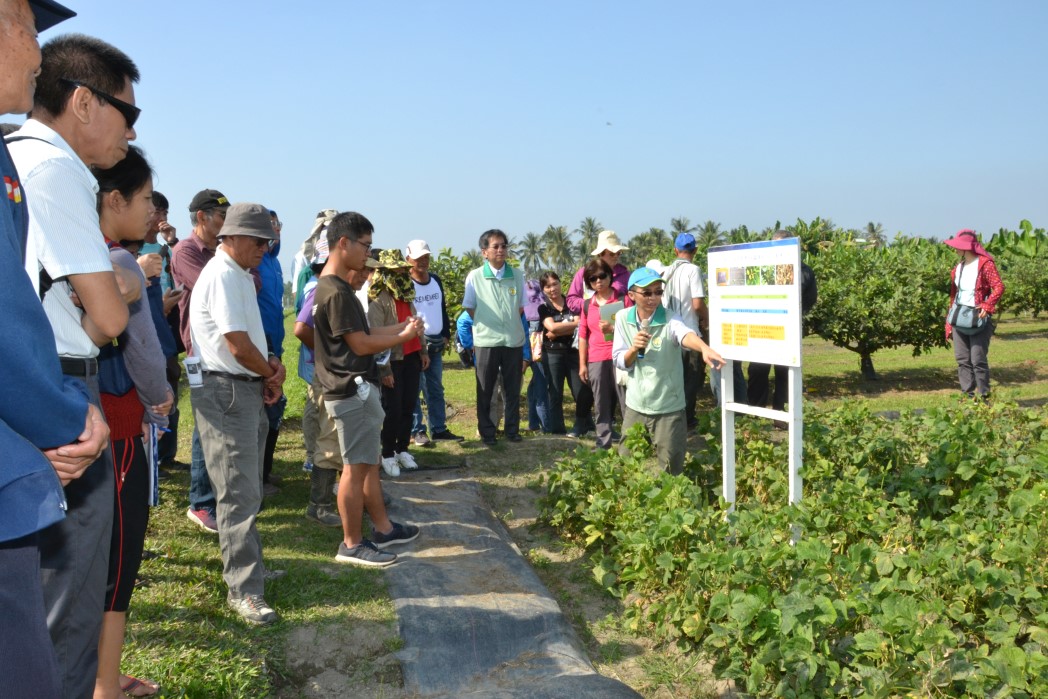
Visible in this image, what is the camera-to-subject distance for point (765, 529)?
165 inches

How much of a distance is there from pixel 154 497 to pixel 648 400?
3393mm

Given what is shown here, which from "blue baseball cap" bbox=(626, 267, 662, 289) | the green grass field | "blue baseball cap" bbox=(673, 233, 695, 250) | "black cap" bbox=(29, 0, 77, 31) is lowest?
the green grass field

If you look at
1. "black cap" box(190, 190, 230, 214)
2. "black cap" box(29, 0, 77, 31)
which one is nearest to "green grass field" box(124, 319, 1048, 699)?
"black cap" box(190, 190, 230, 214)

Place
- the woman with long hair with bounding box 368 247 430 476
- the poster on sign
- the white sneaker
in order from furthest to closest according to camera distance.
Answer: the white sneaker → the woman with long hair with bounding box 368 247 430 476 → the poster on sign

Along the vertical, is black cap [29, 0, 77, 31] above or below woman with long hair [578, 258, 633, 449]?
above

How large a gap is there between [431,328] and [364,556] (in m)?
3.21

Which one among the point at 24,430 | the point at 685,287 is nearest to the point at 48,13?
the point at 24,430

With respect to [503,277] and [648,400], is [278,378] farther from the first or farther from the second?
[503,277]

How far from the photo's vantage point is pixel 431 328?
7.62 meters

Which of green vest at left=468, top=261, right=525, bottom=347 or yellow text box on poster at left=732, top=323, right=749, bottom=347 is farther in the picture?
green vest at left=468, top=261, right=525, bottom=347

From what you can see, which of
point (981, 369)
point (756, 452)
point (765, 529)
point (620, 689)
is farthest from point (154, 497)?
point (981, 369)

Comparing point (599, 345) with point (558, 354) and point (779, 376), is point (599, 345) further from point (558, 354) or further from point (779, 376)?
point (779, 376)

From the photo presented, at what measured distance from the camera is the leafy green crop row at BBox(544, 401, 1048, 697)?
3.11 m

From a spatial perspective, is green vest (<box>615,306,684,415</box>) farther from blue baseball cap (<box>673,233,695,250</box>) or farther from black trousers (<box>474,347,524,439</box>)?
blue baseball cap (<box>673,233,695,250</box>)
